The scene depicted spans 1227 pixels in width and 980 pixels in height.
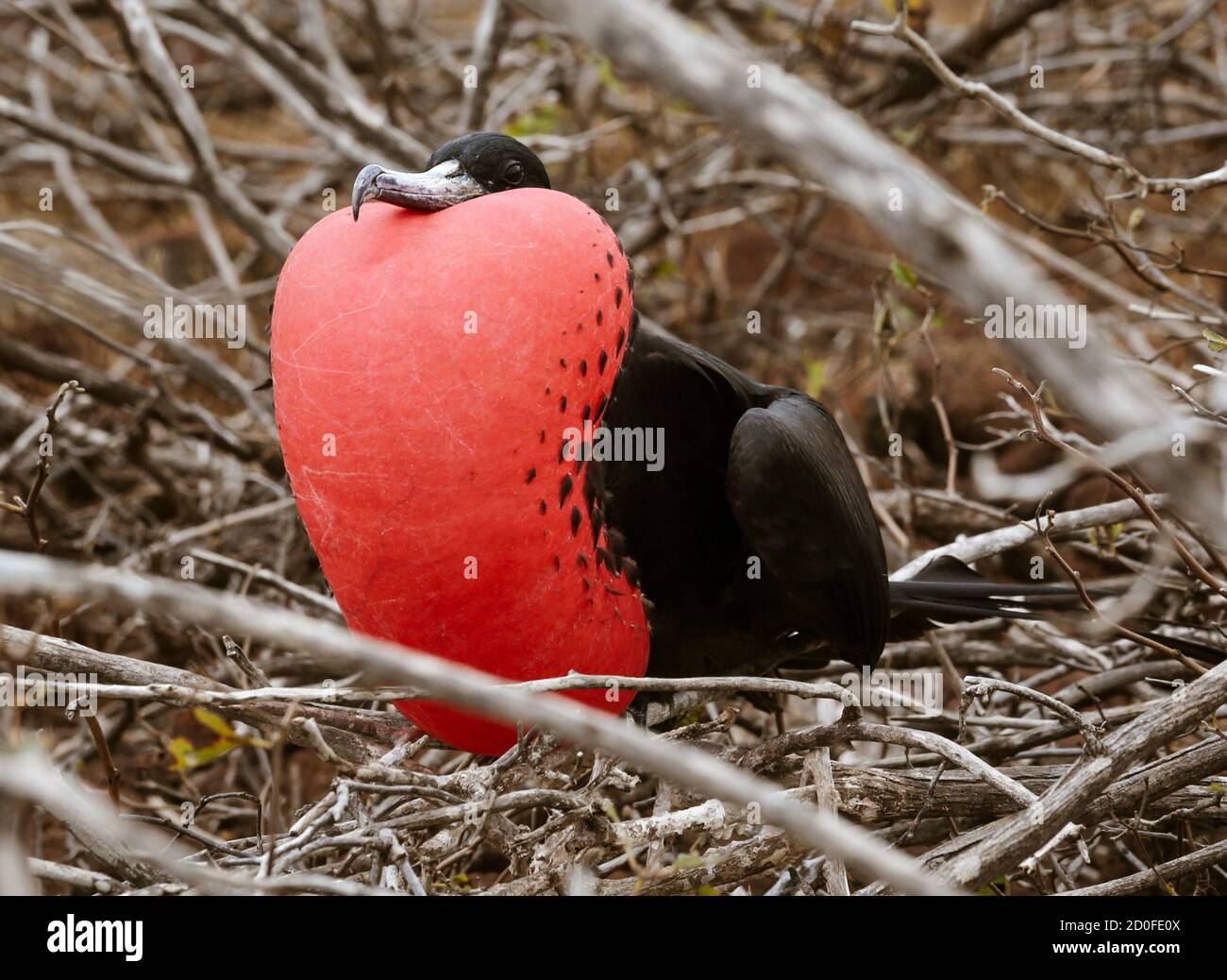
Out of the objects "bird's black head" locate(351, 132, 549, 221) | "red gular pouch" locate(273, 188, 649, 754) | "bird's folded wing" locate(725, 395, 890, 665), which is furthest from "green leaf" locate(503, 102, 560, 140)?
"red gular pouch" locate(273, 188, 649, 754)

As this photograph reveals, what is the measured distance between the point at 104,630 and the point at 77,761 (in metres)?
0.48

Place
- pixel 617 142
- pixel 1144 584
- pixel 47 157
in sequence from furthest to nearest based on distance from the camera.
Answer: pixel 617 142
pixel 47 157
pixel 1144 584

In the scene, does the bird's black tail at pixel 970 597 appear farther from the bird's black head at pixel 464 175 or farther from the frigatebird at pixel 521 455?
the bird's black head at pixel 464 175

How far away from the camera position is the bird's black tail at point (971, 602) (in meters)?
2.03

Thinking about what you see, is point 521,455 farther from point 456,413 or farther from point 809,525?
point 809,525

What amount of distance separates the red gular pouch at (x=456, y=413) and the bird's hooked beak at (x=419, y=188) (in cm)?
3

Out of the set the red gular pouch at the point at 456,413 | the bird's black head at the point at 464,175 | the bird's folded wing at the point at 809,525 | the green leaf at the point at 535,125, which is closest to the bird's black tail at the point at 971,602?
the bird's folded wing at the point at 809,525

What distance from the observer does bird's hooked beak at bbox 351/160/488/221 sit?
1.48m

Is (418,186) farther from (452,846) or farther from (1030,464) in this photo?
(1030,464)

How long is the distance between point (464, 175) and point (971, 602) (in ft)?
3.47

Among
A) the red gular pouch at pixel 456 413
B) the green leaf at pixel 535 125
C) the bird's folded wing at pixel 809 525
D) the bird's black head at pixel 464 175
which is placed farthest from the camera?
the green leaf at pixel 535 125

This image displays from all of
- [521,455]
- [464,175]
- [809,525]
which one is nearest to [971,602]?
[809,525]

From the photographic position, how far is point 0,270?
5.35 ft
